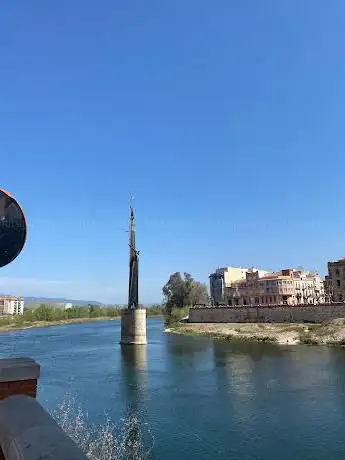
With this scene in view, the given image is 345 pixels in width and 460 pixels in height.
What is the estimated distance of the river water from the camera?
19.7 metres

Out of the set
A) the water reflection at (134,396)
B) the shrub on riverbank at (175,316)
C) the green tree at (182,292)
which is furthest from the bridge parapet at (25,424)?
the green tree at (182,292)

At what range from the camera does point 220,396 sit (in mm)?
29109

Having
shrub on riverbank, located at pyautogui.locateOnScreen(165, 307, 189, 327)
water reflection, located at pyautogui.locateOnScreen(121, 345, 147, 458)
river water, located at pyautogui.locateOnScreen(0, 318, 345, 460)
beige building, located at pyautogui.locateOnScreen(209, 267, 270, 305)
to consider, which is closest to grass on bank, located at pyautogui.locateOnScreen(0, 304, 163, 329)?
beige building, located at pyautogui.locateOnScreen(209, 267, 270, 305)

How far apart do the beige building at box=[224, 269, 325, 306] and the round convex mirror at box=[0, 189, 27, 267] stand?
11248 centimetres

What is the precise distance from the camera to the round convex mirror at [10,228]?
582 centimetres

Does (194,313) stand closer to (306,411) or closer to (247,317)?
(247,317)

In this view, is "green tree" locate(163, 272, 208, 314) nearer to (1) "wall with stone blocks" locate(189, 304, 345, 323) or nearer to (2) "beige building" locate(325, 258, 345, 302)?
(1) "wall with stone blocks" locate(189, 304, 345, 323)

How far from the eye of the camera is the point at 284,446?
19.3m

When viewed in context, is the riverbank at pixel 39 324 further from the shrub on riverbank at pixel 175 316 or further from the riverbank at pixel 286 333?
the riverbank at pixel 286 333

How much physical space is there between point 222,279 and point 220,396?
122m

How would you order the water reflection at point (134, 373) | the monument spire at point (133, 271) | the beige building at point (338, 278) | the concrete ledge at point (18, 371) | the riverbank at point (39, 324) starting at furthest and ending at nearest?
the riverbank at point (39, 324), the beige building at point (338, 278), the monument spire at point (133, 271), the water reflection at point (134, 373), the concrete ledge at point (18, 371)

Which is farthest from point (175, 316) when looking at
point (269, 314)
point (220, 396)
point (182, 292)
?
point (220, 396)

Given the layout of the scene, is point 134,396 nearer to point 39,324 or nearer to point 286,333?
point 286,333

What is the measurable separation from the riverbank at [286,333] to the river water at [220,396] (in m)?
8.05
